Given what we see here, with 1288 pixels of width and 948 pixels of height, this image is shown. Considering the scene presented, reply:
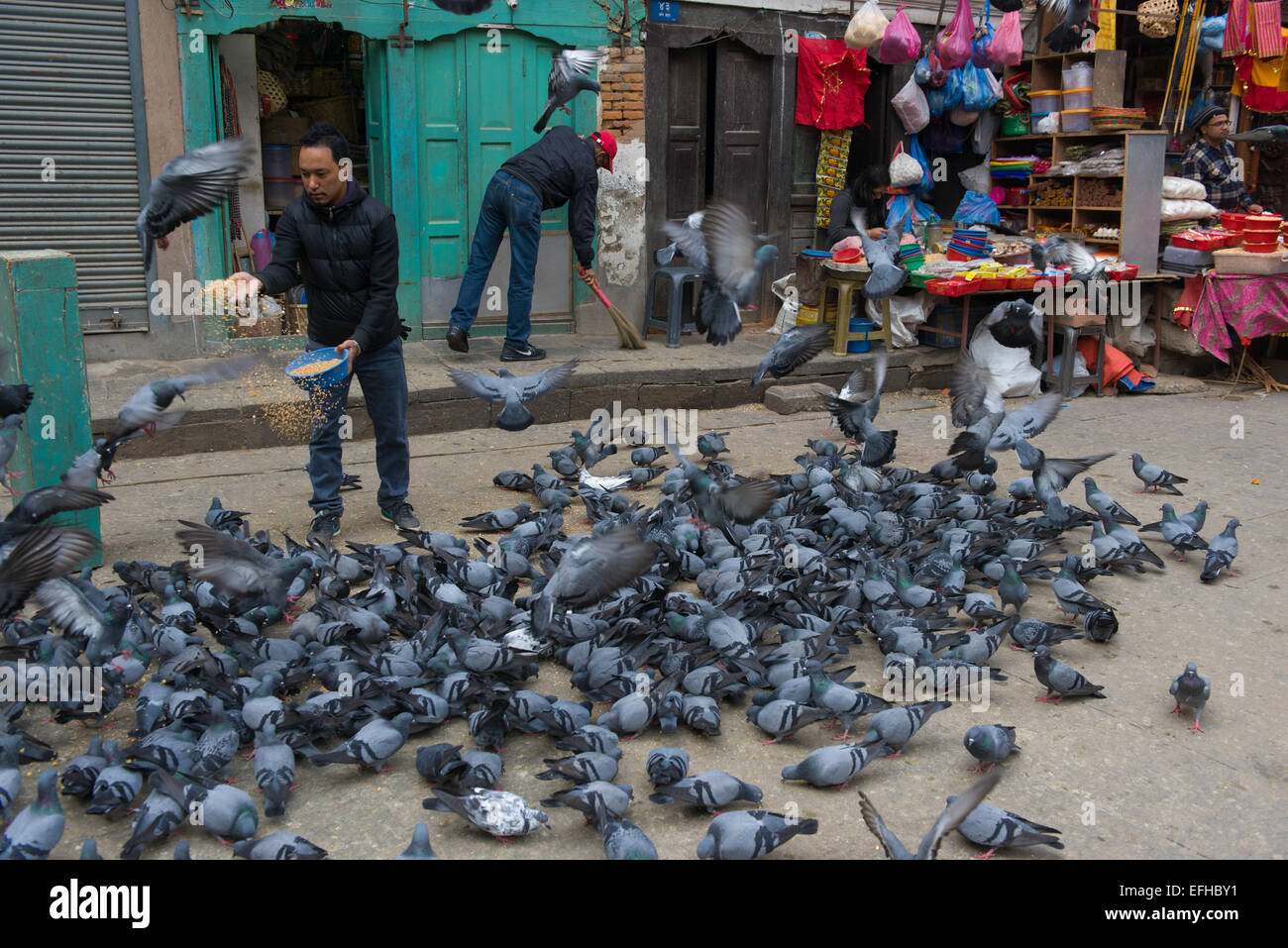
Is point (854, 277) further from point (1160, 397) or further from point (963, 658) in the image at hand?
point (963, 658)

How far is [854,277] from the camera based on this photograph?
895 centimetres

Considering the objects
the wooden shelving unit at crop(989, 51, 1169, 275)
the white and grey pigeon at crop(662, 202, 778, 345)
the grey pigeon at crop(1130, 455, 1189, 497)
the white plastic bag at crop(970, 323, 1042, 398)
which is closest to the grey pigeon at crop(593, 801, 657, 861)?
the white and grey pigeon at crop(662, 202, 778, 345)

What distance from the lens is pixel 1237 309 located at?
9305mm

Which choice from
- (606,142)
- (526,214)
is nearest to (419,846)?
(526,214)

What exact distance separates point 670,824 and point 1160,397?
297 inches

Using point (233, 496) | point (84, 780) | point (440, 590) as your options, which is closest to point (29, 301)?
point (233, 496)

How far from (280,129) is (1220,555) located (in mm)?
7658

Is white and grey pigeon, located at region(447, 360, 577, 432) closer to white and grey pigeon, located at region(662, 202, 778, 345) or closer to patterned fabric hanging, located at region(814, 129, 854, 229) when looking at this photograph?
white and grey pigeon, located at region(662, 202, 778, 345)

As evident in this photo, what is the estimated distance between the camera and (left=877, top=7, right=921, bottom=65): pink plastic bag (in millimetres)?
9633

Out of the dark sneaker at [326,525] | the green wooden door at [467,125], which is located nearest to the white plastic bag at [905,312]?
the green wooden door at [467,125]

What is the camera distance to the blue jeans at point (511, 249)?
26.7 feet

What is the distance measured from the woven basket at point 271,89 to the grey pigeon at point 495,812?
731cm

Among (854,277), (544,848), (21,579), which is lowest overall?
(544,848)

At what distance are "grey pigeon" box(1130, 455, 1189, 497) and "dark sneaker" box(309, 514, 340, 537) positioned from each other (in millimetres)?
4487
